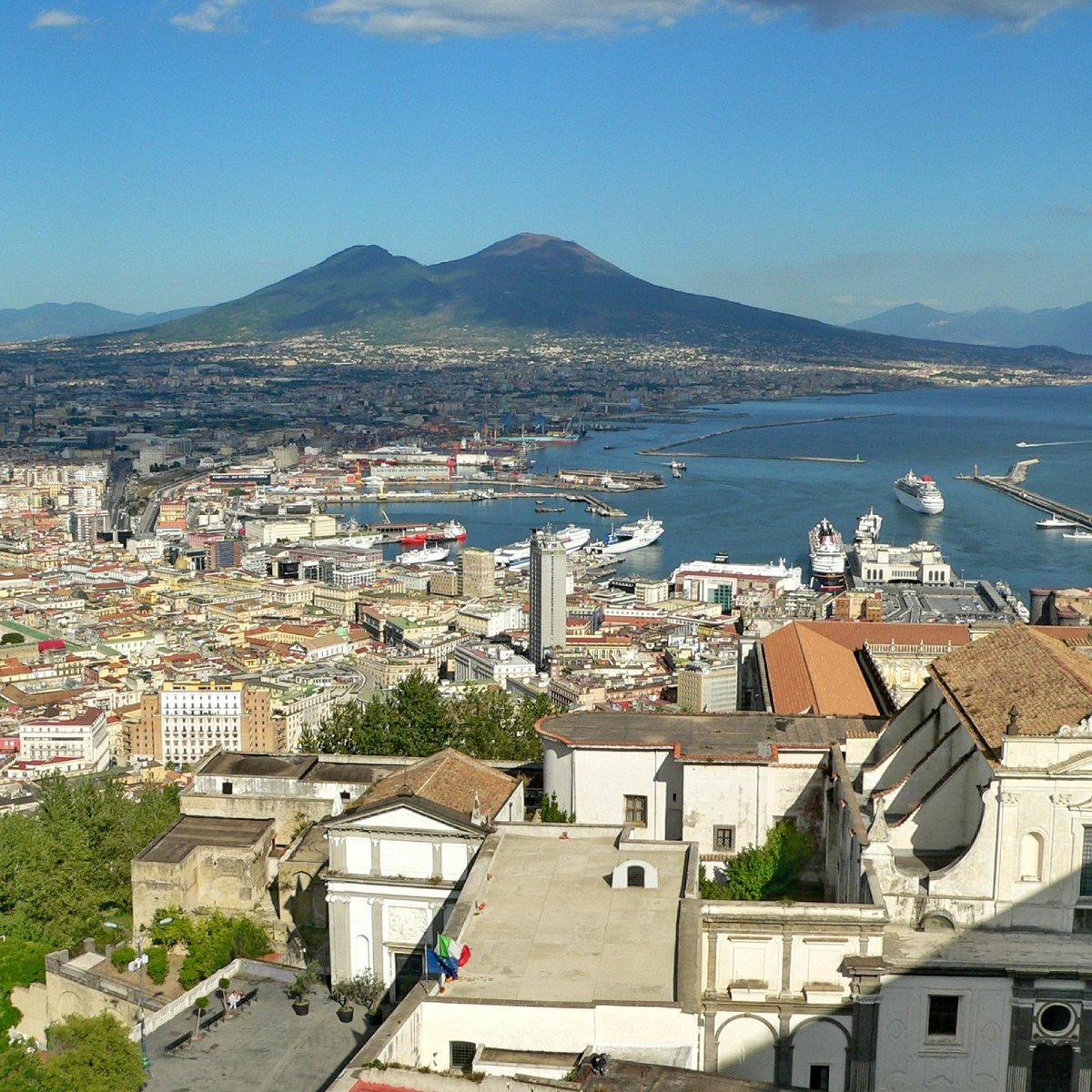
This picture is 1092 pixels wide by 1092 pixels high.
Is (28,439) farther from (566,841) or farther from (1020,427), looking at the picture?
(566,841)

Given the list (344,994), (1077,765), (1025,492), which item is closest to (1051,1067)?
(1077,765)

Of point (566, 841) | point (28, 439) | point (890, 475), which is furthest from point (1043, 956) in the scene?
point (28, 439)

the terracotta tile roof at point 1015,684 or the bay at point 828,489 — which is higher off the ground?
the terracotta tile roof at point 1015,684

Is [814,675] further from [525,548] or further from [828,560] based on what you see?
[525,548]

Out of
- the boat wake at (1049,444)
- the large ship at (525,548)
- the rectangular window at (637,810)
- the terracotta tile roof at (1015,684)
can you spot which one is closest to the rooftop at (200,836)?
the rectangular window at (637,810)

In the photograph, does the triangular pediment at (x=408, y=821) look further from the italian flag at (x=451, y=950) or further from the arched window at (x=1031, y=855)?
the arched window at (x=1031, y=855)

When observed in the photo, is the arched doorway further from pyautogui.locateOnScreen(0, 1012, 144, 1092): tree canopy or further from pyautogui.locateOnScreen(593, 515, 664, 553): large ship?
pyautogui.locateOnScreen(593, 515, 664, 553): large ship
